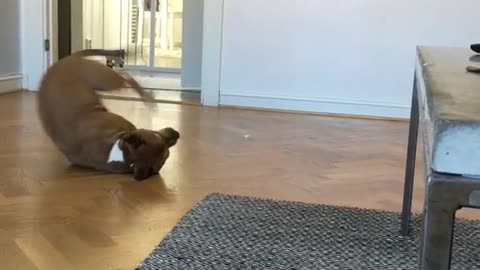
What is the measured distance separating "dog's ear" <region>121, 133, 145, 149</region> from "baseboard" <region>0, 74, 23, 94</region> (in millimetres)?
2093

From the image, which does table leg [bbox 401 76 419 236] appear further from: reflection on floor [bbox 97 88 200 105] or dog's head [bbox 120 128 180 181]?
reflection on floor [bbox 97 88 200 105]

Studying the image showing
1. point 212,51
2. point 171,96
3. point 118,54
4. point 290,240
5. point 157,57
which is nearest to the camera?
point 290,240

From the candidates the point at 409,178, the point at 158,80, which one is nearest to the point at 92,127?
the point at 409,178

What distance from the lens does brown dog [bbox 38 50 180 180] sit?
233cm

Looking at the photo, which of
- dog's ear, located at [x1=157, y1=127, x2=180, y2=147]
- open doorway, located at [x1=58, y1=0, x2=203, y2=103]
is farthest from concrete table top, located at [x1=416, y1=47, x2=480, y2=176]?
open doorway, located at [x1=58, y1=0, x2=203, y2=103]

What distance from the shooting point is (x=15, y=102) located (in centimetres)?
379

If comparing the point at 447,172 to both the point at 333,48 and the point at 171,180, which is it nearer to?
the point at 171,180

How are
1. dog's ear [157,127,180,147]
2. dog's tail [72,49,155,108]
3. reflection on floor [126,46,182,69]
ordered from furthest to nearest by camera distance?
1. reflection on floor [126,46,182,69]
2. dog's tail [72,49,155,108]
3. dog's ear [157,127,180,147]

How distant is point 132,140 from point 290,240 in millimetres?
802

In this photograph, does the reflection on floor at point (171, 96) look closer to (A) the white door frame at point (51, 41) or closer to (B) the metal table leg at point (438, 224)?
(A) the white door frame at point (51, 41)

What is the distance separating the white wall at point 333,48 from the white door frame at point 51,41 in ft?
0.16

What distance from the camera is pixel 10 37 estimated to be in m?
4.17

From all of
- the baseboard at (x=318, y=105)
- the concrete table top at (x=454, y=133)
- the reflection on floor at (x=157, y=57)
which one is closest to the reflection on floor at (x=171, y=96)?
the baseboard at (x=318, y=105)

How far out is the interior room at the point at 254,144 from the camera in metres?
1.52
